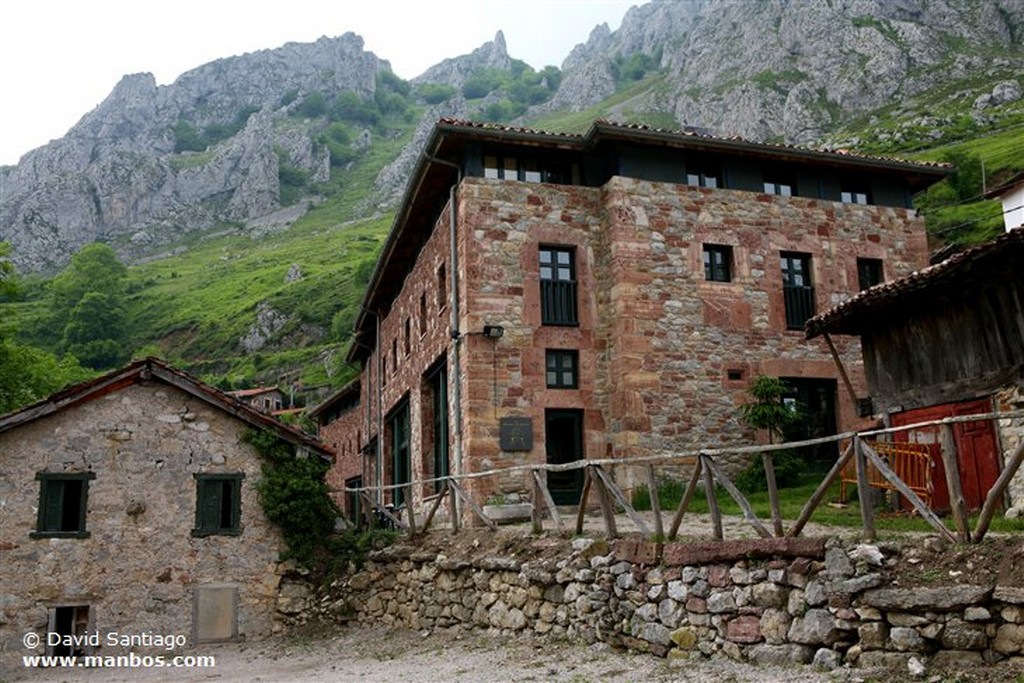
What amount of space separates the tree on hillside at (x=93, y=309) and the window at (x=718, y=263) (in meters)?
71.8

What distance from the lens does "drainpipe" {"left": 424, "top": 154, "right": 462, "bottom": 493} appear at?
1614cm

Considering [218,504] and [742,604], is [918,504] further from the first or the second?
[218,504]

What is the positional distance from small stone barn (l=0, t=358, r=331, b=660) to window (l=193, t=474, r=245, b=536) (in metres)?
0.02

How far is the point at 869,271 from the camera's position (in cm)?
1884

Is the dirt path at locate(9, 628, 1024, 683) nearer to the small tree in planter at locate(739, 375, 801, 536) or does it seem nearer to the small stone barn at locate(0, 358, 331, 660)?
the small stone barn at locate(0, 358, 331, 660)

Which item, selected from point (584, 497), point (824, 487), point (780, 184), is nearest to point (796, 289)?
point (780, 184)

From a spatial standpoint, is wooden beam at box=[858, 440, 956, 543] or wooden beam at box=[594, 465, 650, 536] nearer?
wooden beam at box=[858, 440, 956, 543]

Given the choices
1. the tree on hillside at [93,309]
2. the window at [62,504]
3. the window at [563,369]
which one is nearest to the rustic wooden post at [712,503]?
the window at [563,369]

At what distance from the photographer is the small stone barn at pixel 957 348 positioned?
10164 mm

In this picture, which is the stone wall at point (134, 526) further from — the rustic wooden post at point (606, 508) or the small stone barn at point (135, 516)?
the rustic wooden post at point (606, 508)

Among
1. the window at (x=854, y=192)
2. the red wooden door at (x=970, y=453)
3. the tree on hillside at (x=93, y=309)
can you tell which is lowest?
the red wooden door at (x=970, y=453)

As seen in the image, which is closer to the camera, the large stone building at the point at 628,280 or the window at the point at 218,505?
the window at the point at 218,505

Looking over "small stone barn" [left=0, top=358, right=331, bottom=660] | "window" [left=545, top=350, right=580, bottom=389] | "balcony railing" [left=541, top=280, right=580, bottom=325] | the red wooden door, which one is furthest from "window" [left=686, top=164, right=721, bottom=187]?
"small stone barn" [left=0, top=358, right=331, bottom=660]

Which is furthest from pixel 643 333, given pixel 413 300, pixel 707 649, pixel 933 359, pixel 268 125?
pixel 268 125
